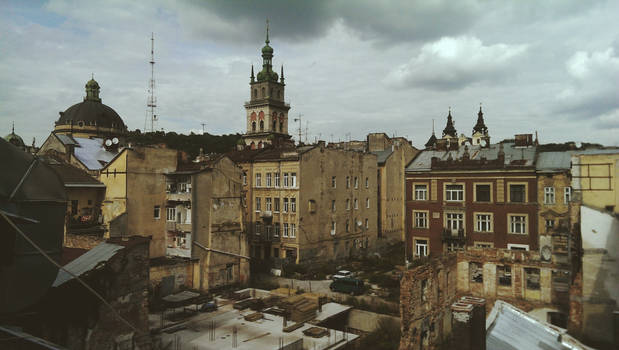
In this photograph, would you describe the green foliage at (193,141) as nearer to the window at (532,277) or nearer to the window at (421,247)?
the window at (421,247)

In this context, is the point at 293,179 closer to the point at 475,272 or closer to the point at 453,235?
the point at 453,235

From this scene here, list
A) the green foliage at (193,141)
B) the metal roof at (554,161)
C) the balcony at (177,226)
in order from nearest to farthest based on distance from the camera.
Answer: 1. the balcony at (177,226)
2. the metal roof at (554,161)
3. the green foliage at (193,141)

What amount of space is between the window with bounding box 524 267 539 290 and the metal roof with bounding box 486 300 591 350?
8.34m

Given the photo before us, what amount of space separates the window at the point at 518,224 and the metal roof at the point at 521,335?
68.4 feet

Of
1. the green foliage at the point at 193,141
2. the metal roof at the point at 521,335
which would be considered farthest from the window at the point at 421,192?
the green foliage at the point at 193,141

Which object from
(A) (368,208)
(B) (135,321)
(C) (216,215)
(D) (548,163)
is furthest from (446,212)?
(B) (135,321)

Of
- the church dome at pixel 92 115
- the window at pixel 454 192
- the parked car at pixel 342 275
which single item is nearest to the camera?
the parked car at pixel 342 275

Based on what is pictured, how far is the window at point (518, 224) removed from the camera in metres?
32.9

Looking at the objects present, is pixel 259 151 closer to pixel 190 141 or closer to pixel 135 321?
pixel 135 321

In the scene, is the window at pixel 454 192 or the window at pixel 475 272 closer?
the window at pixel 475 272

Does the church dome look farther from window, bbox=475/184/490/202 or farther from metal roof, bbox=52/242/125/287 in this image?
window, bbox=475/184/490/202

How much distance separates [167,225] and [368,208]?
24273 millimetres

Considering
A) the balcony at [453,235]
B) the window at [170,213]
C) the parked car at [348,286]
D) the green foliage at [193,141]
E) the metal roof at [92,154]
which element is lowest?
the parked car at [348,286]

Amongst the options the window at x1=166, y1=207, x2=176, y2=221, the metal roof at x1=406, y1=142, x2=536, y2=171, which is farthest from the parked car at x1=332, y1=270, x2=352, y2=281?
the window at x1=166, y1=207, x2=176, y2=221
